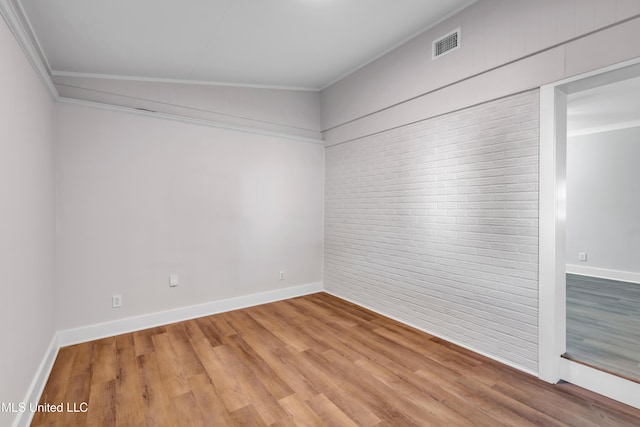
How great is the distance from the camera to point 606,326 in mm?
2979

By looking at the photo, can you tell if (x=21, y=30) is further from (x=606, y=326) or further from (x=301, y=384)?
(x=606, y=326)

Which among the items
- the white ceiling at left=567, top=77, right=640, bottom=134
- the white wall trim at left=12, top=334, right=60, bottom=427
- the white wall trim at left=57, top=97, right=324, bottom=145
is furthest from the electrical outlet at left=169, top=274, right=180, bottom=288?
the white ceiling at left=567, top=77, right=640, bottom=134

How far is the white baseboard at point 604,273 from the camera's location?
493 centimetres

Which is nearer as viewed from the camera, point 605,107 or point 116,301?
point 116,301

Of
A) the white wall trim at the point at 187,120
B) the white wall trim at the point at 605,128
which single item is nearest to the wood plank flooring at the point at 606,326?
the white wall trim at the point at 605,128

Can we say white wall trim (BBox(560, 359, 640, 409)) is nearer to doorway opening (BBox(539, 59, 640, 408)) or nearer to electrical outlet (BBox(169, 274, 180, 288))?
doorway opening (BBox(539, 59, 640, 408))

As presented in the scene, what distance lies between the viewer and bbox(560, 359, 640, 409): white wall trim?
1.95m

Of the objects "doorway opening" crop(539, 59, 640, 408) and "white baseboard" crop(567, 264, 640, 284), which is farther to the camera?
"white baseboard" crop(567, 264, 640, 284)

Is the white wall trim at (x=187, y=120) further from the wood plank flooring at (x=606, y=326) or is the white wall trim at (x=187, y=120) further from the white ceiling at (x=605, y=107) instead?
the wood plank flooring at (x=606, y=326)

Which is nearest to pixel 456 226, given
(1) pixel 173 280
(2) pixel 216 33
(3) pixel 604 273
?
(2) pixel 216 33

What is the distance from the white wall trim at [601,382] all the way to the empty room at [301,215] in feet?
0.04

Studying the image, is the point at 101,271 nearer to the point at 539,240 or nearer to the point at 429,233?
the point at 429,233

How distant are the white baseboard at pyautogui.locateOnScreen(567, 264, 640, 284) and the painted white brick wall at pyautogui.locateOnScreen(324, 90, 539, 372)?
4.40 m

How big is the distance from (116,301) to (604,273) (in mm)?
7495
